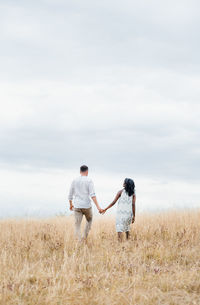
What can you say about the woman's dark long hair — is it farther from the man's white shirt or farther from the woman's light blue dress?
the man's white shirt

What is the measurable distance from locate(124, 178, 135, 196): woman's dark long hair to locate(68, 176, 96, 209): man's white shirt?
3.19ft

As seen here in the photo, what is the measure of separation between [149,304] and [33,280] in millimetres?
2145

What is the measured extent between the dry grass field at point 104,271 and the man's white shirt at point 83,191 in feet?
3.48

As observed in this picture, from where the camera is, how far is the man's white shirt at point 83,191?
40.5 feet

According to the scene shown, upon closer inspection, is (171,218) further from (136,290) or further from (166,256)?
(136,290)

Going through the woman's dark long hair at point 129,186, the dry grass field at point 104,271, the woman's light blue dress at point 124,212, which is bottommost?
the dry grass field at point 104,271

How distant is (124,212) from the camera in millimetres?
12383

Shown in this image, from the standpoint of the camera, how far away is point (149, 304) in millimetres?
6457

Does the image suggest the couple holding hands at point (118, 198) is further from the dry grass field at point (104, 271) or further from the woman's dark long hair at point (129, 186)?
the dry grass field at point (104, 271)

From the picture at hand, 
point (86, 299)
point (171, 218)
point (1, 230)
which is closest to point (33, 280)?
point (86, 299)

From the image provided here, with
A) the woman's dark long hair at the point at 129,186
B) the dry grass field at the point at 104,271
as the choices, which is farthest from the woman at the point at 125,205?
the dry grass field at the point at 104,271

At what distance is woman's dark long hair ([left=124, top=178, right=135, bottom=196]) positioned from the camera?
12.2 metres

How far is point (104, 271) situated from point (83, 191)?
436 centimetres

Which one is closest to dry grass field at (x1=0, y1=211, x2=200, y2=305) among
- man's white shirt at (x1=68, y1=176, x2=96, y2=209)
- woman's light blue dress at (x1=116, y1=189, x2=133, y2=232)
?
woman's light blue dress at (x1=116, y1=189, x2=133, y2=232)
